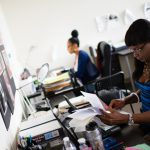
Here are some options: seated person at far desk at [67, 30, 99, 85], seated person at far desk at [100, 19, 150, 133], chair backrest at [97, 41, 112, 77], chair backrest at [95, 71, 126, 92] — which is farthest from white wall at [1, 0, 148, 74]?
seated person at far desk at [100, 19, 150, 133]

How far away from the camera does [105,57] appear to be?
2.95 metres

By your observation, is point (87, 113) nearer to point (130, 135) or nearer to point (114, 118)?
point (114, 118)

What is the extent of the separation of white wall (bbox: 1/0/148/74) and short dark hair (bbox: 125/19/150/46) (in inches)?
119

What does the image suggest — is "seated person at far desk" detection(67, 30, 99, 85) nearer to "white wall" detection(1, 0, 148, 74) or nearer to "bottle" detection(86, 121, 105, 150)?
"white wall" detection(1, 0, 148, 74)

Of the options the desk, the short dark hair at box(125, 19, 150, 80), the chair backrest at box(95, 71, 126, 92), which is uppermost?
the short dark hair at box(125, 19, 150, 80)

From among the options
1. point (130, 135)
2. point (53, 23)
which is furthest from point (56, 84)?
point (53, 23)

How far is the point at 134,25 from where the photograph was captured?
4.33ft

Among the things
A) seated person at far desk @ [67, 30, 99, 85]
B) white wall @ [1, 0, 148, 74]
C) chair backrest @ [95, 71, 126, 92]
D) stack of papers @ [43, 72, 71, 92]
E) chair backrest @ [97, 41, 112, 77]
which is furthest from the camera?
white wall @ [1, 0, 148, 74]

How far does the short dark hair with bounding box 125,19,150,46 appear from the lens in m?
1.28

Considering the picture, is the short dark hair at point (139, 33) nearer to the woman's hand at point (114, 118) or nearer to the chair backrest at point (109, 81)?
the woman's hand at point (114, 118)

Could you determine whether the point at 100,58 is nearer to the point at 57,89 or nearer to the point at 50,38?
the point at 57,89

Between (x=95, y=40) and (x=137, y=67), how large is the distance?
9.25 ft

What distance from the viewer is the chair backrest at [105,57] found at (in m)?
2.91

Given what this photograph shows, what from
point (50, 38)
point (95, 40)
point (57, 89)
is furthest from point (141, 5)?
point (57, 89)
